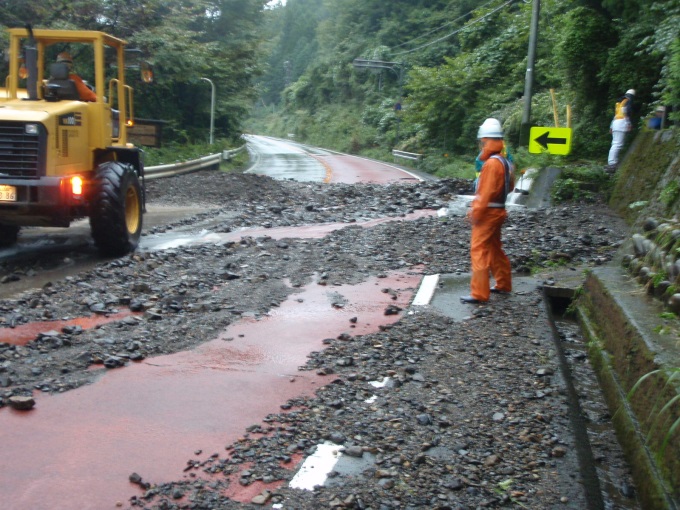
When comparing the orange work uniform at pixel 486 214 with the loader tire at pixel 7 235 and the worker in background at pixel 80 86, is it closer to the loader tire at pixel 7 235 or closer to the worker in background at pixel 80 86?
the worker in background at pixel 80 86

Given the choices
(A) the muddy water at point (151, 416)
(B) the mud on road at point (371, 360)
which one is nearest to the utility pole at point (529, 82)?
(B) the mud on road at point (371, 360)

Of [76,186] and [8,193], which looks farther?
[76,186]

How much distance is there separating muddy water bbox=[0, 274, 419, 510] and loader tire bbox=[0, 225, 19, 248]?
5.58m

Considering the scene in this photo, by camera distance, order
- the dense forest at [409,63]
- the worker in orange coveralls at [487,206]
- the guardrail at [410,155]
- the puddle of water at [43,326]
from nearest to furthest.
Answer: the puddle of water at [43,326], the worker in orange coveralls at [487,206], the dense forest at [409,63], the guardrail at [410,155]

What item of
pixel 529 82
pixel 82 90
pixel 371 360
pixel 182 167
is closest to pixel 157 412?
pixel 371 360

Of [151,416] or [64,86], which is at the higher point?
[64,86]

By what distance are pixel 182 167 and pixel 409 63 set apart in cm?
3855

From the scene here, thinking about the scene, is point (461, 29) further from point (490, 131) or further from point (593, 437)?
point (593, 437)

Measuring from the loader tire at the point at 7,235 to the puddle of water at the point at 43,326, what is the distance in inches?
176

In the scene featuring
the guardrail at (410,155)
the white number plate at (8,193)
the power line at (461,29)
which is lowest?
the guardrail at (410,155)

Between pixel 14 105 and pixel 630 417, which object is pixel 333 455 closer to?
pixel 630 417

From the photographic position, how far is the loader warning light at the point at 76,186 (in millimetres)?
9430

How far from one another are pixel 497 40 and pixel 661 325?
1380 inches

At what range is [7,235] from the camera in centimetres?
1098
